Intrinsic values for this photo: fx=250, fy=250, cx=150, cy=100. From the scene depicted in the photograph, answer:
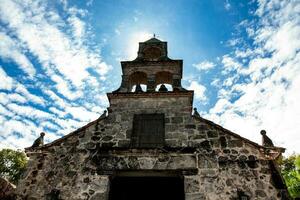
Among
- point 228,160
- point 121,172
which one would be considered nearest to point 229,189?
point 228,160

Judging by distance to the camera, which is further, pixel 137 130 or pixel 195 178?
pixel 137 130

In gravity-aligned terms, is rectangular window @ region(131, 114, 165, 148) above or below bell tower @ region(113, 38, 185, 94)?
below

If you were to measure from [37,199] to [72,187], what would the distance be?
1001 millimetres

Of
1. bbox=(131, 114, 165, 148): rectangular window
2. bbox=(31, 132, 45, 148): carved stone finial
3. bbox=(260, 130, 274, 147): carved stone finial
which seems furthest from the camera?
bbox=(31, 132, 45, 148): carved stone finial

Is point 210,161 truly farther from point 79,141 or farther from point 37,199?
point 37,199

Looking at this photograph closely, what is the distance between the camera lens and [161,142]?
26.2 feet

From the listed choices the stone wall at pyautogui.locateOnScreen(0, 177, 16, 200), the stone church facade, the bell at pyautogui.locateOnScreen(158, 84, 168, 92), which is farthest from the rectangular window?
the stone wall at pyautogui.locateOnScreen(0, 177, 16, 200)

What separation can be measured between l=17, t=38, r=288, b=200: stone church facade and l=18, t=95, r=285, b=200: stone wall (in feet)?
0.08

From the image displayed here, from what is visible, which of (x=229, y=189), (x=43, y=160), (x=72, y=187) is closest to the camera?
(x=229, y=189)

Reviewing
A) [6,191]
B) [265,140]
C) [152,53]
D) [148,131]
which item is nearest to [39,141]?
[6,191]

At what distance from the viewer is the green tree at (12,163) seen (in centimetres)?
2595

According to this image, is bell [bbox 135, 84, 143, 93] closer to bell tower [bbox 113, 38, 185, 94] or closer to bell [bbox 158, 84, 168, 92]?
bell tower [bbox 113, 38, 185, 94]

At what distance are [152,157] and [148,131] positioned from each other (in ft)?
3.32

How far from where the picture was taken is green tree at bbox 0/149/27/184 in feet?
85.1
